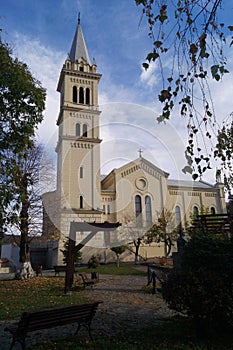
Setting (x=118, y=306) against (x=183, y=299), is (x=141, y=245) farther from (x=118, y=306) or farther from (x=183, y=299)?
(x=183, y=299)

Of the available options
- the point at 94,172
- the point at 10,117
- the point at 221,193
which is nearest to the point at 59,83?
the point at 94,172

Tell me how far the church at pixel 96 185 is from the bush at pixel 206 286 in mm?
23058

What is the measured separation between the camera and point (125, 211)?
1387 inches

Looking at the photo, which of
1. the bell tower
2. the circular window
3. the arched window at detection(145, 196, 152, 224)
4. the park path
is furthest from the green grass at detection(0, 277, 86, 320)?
the circular window

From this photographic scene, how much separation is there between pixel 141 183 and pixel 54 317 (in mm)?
32836

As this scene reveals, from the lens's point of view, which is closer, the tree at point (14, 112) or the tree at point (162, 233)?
the tree at point (14, 112)

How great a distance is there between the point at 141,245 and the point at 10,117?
2787cm

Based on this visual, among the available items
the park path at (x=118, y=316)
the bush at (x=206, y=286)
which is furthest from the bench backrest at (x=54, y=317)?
the bush at (x=206, y=286)

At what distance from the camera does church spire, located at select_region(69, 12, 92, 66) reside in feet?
126

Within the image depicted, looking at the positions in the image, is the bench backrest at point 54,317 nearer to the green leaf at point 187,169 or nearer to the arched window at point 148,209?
the green leaf at point 187,169

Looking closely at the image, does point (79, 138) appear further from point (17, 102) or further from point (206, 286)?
point (206, 286)

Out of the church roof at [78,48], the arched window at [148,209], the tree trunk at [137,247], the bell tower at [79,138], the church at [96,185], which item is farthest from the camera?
the church roof at [78,48]

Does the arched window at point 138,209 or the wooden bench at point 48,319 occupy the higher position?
the arched window at point 138,209

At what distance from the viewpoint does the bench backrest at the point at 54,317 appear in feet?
15.7
